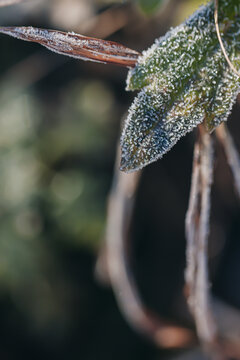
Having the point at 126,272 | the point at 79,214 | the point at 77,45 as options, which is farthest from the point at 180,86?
the point at 79,214

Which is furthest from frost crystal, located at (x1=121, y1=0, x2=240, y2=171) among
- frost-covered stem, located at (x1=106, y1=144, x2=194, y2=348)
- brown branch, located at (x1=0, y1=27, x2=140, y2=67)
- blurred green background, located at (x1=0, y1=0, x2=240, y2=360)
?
blurred green background, located at (x1=0, y1=0, x2=240, y2=360)

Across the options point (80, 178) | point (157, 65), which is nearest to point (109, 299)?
point (80, 178)

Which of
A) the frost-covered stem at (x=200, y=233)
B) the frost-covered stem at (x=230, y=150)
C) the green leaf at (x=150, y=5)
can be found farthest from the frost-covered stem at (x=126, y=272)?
the green leaf at (x=150, y=5)

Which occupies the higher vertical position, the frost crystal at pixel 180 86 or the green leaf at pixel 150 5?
the green leaf at pixel 150 5

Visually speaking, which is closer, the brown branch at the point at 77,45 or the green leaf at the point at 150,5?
the brown branch at the point at 77,45

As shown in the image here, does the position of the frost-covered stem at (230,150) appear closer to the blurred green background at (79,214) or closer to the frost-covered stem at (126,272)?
the frost-covered stem at (126,272)
